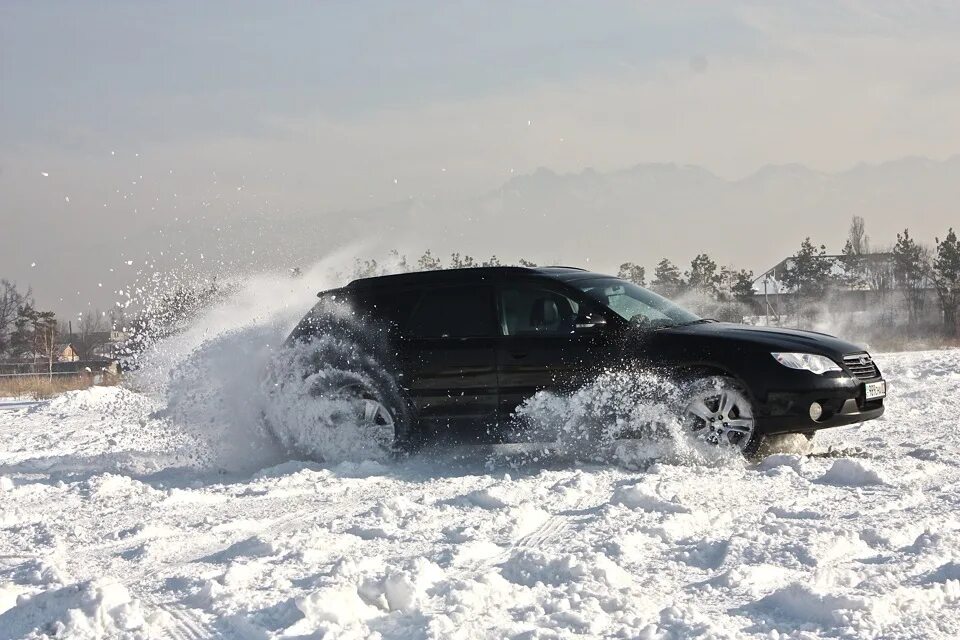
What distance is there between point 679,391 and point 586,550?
278 centimetres

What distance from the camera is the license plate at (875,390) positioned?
23.9 feet

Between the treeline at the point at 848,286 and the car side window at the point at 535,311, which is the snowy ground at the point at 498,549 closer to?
the car side window at the point at 535,311

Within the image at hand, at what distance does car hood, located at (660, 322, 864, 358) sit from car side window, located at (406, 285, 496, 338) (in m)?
1.46

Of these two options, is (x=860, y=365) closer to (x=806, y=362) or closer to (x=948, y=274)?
(x=806, y=362)

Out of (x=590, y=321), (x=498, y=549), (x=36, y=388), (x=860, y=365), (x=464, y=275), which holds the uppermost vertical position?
(x=464, y=275)

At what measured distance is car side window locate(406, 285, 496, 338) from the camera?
7.90 meters

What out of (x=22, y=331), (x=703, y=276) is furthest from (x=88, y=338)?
(x=703, y=276)

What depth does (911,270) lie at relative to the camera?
195ft

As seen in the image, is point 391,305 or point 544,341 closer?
point 544,341

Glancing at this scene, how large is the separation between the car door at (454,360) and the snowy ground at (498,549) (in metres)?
0.38

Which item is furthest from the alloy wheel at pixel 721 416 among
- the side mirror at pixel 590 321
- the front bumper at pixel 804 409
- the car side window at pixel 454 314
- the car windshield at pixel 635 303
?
the car side window at pixel 454 314

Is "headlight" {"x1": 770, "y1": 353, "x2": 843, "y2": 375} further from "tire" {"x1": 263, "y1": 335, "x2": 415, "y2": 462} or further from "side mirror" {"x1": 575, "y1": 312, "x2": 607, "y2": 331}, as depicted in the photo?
"tire" {"x1": 263, "y1": 335, "x2": 415, "y2": 462}

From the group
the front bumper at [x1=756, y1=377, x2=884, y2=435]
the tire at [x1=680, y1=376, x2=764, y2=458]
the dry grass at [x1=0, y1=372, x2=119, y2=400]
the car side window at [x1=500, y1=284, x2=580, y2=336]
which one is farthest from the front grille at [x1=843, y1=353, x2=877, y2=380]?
the dry grass at [x1=0, y1=372, x2=119, y2=400]

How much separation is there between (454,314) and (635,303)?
1505 millimetres
